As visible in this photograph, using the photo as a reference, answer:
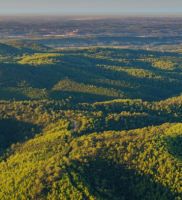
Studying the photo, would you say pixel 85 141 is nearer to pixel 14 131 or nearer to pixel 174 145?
pixel 174 145

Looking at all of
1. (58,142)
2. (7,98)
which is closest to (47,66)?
(7,98)

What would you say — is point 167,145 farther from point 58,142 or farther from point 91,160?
point 58,142

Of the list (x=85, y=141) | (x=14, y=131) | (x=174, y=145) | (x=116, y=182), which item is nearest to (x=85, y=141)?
(x=85, y=141)

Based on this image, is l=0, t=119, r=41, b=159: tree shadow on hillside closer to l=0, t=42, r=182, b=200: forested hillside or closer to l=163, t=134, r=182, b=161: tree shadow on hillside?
l=0, t=42, r=182, b=200: forested hillside

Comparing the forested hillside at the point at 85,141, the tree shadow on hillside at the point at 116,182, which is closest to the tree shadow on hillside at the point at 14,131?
the forested hillside at the point at 85,141

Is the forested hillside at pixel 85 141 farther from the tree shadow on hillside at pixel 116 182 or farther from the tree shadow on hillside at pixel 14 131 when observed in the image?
the tree shadow on hillside at pixel 14 131
